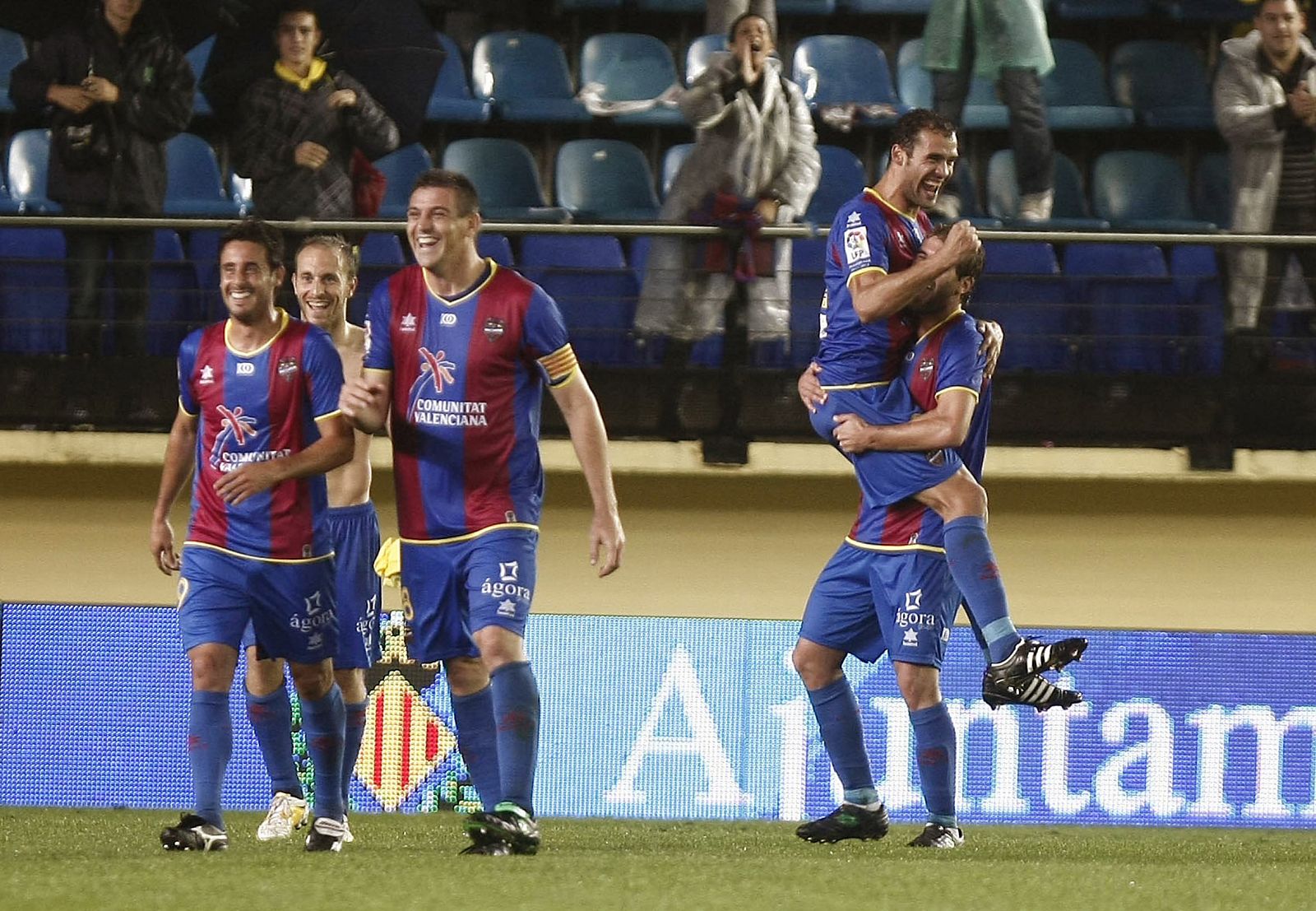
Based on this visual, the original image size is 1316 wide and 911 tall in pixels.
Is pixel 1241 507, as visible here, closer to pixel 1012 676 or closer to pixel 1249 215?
pixel 1249 215

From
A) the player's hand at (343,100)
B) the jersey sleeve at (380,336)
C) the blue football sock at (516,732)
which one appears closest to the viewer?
the blue football sock at (516,732)

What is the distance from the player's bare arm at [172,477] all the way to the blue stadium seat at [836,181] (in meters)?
4.76

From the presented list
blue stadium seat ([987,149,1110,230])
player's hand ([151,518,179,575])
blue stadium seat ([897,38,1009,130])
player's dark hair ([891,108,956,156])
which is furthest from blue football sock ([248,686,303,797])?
blue stadium seat ([897,38,1009,130])

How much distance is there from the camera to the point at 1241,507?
8.99 meters

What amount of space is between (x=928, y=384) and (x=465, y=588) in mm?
1632

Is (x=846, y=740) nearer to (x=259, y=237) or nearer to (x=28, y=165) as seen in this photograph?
(x=259, y=237)

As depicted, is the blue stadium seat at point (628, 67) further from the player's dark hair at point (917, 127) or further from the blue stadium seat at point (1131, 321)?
the player's dark hair at point (917, 127)

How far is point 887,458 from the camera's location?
6.31 meters

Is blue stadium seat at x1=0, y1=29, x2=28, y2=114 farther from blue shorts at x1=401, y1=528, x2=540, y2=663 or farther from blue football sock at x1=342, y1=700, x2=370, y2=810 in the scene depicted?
blue shorts at x1=401, y1=528, x2=540, y2=663

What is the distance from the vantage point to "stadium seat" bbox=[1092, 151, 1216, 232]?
10.9 meters

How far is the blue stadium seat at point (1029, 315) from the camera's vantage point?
29.0ft

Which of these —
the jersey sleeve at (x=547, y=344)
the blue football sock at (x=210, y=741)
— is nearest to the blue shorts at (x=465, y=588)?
the jersey sleeve at (x=547, y=344)

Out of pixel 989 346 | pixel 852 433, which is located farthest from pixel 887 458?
pixel 989 346

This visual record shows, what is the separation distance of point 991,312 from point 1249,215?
1.44 meters
